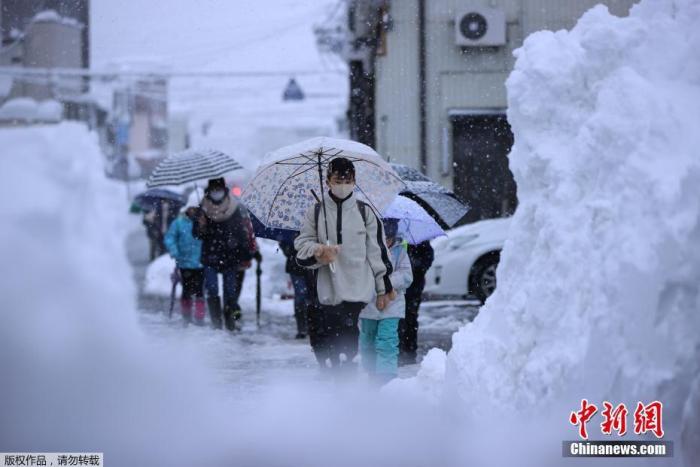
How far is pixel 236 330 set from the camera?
10969mm

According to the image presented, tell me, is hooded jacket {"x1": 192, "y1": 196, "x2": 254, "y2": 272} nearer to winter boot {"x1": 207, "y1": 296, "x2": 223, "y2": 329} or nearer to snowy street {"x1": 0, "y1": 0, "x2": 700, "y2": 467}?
winter boot {"x1": 207, "y1": 296, "x2": 223, "y2": 329}

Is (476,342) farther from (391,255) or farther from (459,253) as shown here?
(459,253)

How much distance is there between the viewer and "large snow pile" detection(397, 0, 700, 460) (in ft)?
13.3

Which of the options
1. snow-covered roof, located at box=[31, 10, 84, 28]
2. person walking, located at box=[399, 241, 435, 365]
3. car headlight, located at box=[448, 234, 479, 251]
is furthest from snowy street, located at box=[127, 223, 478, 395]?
snow-covered roof, located at box=[31, 10, 84, 28]

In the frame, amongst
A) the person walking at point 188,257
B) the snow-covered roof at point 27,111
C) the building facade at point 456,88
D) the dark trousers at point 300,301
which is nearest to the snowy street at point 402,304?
the dark trousers at point 300,301

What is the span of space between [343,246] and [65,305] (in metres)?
1.79

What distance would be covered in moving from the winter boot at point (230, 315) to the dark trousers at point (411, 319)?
A: 274cm

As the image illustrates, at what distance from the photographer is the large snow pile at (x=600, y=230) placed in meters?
→ 4.06

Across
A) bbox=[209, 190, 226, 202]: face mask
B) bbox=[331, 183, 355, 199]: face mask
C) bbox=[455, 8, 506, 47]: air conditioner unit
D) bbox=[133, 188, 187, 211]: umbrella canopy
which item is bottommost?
bbox=[133, 188, 187, 211]: umbrella canopy

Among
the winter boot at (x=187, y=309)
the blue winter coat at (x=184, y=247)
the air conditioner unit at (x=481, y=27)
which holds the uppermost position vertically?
the air conditioner unit at (x=481, y=27)

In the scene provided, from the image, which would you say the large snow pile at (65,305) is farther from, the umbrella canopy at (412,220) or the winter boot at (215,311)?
the winter boot at (215,311)

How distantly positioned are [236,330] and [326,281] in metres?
5.23

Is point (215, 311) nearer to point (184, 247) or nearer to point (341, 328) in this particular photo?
point (184, 247)

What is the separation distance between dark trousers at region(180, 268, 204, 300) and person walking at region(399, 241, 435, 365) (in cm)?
329
